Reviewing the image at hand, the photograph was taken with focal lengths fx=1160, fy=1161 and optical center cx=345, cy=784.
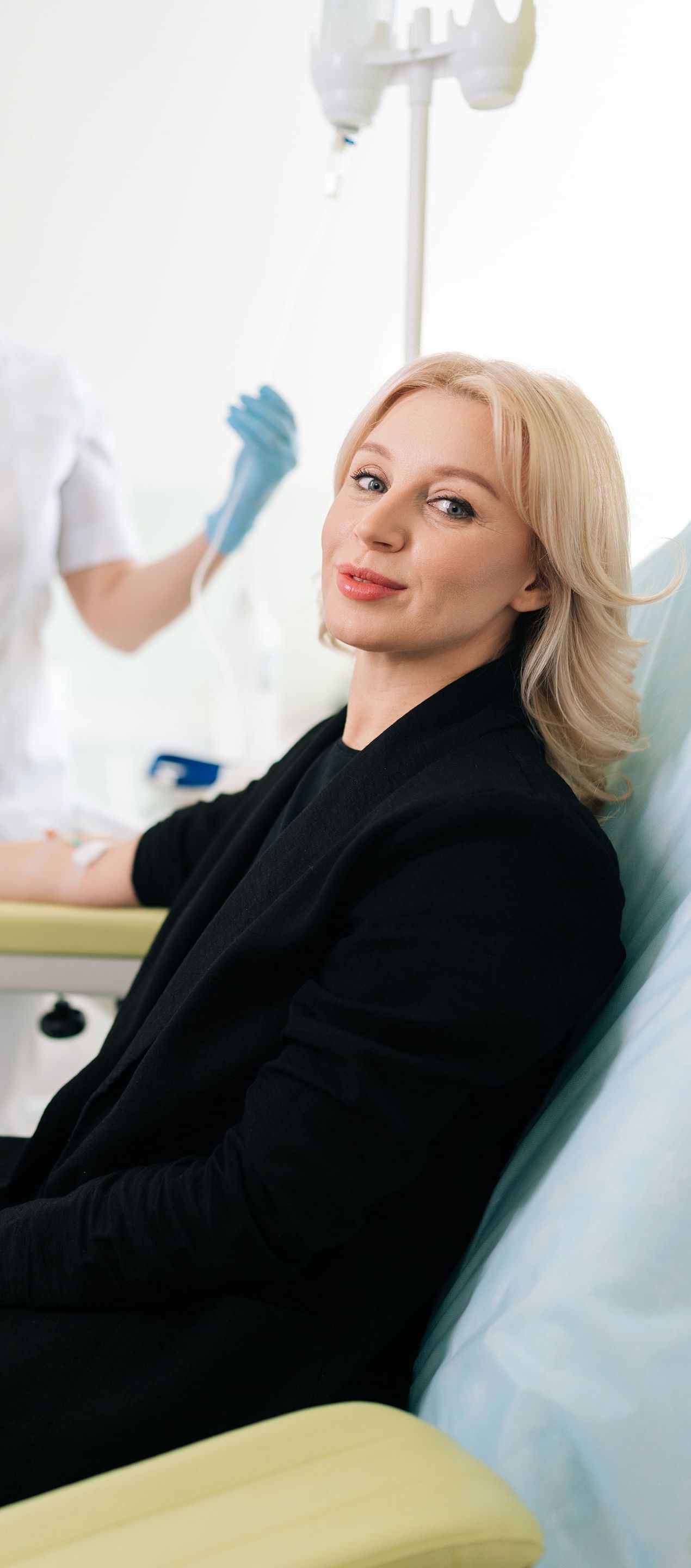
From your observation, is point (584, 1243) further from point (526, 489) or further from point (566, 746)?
point (526, 489)

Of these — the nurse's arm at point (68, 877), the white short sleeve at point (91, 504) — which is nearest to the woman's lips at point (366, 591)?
the nurse's arm at point (68, 877)

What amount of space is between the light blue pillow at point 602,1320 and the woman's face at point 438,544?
28cm

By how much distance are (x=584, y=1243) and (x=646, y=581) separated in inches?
24.8

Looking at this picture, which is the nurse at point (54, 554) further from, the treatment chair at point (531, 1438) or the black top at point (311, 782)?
the treatment chair at point (531, 1438)

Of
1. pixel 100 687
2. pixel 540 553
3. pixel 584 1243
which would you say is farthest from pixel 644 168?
pixel 584 1243

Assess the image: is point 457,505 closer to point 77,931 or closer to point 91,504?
point 77,931

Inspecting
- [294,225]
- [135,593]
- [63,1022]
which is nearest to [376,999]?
[63,1022]

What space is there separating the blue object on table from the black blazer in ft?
3.50

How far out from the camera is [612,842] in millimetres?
979

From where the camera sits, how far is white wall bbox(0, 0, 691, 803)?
2215mm

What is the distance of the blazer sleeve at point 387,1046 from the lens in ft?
2.27

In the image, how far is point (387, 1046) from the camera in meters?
0.70

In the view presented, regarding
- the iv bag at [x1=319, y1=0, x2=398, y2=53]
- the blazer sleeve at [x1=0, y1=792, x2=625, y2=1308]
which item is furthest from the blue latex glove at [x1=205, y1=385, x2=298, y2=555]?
the blazer sleeve at [x1=0, y1=792, x2=625, y2=1308]

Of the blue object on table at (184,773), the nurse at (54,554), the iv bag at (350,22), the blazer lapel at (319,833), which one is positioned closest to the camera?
the blazer lapel at (319,833)
